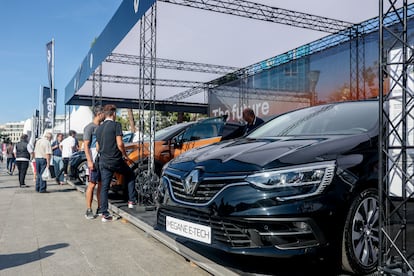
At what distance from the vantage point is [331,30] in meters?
10.6

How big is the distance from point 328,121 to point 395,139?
1124mm

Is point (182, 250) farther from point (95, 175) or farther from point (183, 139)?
point (183, 139)

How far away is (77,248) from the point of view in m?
4.54

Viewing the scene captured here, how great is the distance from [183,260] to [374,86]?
837 centimetres

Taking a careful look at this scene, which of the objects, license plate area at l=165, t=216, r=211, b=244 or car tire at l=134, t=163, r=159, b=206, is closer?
license plate area at l=165, t=216, r=211, b=244

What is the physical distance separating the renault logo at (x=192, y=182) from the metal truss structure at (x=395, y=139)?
4.60 feet

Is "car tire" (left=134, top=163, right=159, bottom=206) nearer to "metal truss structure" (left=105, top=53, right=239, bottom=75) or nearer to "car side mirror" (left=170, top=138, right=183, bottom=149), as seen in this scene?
"car side mirror" (left=170, top=138, right=183, bottom=149)

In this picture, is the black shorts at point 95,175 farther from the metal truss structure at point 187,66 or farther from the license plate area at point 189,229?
the metal truss structure at point 187,66

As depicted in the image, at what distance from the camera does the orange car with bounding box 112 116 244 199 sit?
7453mm

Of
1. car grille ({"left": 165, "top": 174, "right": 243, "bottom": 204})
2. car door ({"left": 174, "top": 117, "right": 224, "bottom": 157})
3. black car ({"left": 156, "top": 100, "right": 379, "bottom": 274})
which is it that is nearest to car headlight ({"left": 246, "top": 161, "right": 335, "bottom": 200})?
black car ({"left": 156, "top": 100, "right": 379, "bottom": 274})

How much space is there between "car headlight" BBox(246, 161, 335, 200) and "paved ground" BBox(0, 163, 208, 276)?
1247mm

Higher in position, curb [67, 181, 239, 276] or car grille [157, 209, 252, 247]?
car grille [157, 209, 252, 247]

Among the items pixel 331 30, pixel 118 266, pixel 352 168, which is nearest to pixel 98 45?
pixel 331 30

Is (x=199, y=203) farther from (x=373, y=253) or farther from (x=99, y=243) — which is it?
(x=99, y=243)
